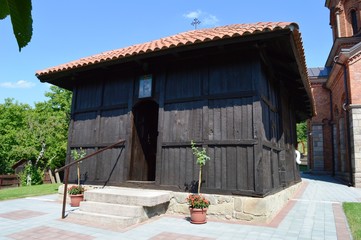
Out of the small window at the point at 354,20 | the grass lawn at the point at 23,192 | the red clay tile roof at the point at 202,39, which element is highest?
the small window at the point at 354,20

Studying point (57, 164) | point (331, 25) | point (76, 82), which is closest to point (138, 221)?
point (76, 82)

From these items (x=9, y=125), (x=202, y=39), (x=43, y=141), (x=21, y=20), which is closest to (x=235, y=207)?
(x=202, y=39)

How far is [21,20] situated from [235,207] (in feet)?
19.4

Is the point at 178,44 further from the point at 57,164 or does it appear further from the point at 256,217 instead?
the point at 57,164

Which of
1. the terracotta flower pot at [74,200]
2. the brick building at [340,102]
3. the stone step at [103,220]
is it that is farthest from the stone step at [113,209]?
the brick building at [340,102]

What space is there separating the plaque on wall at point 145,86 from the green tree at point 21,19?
6828 mm

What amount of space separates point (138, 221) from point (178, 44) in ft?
13.6

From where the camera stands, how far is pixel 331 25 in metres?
25.3

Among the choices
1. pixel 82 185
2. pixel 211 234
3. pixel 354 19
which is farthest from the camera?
pixel 354 19

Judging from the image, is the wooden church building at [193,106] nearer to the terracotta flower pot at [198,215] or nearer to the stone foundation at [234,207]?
the stone foundation at [234,207]

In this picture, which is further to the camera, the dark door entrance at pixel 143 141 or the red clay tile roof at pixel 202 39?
the dark door entrance at pixel 143 141

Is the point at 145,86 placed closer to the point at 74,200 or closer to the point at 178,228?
the point at 74,200

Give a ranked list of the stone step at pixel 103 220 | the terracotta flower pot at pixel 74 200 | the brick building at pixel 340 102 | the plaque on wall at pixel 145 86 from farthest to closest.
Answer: the brick building at pixel 340 102, the plaque on wall at pixel 145 86, the terracotta flower pot at pixel 74 200, the stone step at pixel 103 220

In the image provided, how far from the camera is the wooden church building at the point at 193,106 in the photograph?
20.2 feet
